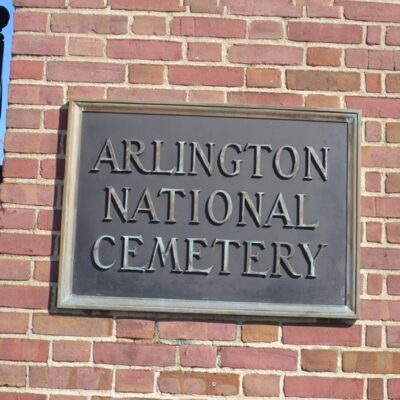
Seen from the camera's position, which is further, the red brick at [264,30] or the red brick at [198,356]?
the red brick at [264,30]

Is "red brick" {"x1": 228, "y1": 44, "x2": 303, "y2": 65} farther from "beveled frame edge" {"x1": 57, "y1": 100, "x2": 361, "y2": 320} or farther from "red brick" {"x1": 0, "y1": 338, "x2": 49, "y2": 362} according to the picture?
"red brick" {"x1": 0, "y1": 338, "x2": 49, "y2": 362}

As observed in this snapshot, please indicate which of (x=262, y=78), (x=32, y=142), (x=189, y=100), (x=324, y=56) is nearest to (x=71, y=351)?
(x=32, y=142)

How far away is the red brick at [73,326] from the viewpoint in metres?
2.35

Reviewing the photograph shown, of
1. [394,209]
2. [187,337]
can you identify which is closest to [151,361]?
[187,337]

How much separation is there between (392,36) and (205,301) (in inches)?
47.3

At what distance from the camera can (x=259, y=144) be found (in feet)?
7.99

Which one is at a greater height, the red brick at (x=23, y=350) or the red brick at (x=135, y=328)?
the red brick at (x=135, y=328)

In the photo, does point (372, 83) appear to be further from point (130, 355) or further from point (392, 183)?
point (130, 355)

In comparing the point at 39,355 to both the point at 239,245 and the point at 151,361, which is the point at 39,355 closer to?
the point at 151,361

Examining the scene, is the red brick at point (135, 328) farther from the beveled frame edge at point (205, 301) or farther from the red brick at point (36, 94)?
the red brick at point (36, 94)

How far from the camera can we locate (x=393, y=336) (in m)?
2.38

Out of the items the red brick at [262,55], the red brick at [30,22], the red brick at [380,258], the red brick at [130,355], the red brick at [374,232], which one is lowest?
the red brick at [130,355]

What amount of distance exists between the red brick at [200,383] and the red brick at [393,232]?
0.74 m

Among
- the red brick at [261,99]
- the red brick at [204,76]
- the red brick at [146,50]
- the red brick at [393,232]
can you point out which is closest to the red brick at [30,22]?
the red brick at [146,50]
